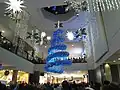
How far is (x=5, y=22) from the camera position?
522 inches

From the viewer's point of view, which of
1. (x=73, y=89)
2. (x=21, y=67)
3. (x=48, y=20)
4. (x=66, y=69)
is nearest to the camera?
(x=73, y=89)

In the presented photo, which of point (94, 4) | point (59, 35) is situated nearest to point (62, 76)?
point (59, 35)

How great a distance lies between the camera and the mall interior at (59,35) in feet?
24.1

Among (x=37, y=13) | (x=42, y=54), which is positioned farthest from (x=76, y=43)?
(x=37, y=13)

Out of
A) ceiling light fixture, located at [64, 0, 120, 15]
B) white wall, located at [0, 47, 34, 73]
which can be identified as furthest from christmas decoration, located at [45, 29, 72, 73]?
ceiling light fixture, located at [64, 0, 120, 15]

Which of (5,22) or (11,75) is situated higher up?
Result: (5,22)

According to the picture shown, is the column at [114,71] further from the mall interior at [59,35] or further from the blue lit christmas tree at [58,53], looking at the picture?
the blue lit christmas tree at [58,53]

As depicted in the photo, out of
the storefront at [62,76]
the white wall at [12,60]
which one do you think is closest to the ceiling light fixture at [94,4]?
the white wall at [12,60]

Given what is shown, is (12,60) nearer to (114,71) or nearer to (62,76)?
(114,71)

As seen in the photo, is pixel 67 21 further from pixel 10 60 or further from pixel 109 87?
pixel 109 87

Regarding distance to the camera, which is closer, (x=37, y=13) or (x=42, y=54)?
(x=37, y=13)

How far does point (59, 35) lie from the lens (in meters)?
10.1

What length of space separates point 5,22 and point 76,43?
1072 cm

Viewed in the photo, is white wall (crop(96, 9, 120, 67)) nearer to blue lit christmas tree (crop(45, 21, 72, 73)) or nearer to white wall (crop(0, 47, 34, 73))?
blue lit christmas tree (crop(45, 21, 72, 73))
